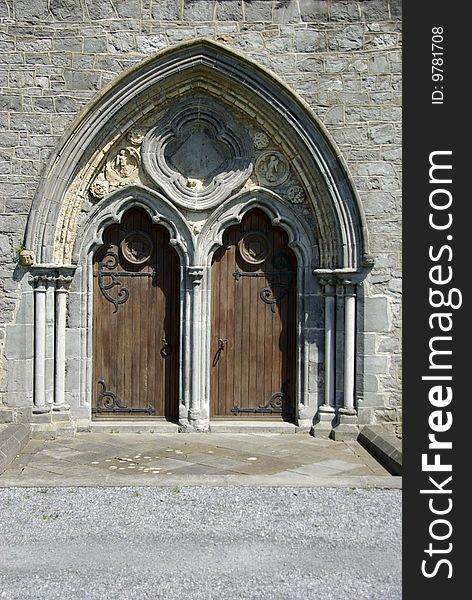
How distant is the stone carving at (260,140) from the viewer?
824 cm

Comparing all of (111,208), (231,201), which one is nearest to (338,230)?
(231,201)

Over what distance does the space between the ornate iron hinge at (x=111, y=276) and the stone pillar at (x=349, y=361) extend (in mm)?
2250

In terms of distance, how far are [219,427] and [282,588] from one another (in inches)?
167

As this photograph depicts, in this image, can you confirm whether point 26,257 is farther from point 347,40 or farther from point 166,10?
point 347,40

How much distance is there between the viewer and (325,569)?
13.9 feet

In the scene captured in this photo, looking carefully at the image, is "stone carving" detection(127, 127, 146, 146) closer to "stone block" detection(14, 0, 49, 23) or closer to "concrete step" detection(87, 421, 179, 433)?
"stone block" detection(14, 0, 49, 23)

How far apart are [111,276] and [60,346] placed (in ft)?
3.07

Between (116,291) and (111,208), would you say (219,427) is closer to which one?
(116,291)

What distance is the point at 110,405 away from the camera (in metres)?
8.34

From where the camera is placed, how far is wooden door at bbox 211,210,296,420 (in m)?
8.38

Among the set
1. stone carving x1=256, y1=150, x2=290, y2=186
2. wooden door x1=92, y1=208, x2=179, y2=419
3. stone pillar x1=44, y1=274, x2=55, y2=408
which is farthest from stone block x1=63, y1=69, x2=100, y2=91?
stone pillar x1=44, y1=274, x2=55, y2=408

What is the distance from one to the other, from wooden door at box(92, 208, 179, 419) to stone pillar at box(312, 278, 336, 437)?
5.20 feet

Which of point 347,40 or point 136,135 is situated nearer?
point 347,40

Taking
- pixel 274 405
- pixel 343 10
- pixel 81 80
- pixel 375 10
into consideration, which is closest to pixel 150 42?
pixel 81 80
